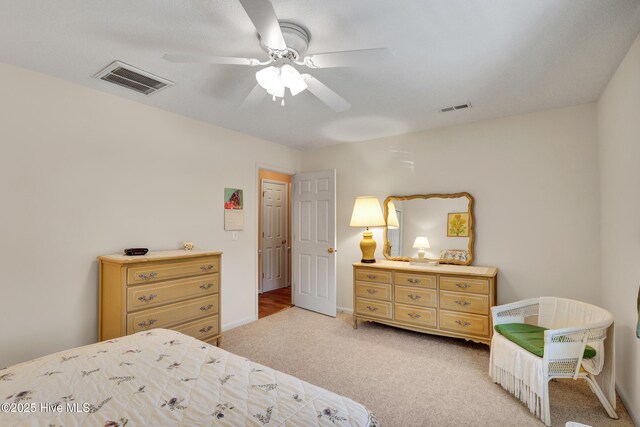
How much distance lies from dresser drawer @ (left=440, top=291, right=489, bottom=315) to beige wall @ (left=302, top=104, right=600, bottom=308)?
0.50 m

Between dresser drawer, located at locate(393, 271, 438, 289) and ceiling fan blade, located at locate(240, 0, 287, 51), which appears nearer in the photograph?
ceiling fan blade, located at locate(240, 0, 287, 51)

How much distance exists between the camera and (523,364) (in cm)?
219

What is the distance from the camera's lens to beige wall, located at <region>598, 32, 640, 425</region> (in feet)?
6.49

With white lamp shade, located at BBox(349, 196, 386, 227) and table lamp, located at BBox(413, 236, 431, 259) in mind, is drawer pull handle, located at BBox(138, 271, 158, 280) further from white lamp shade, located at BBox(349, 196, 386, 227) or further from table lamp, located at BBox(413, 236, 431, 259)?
table lamp, located at BBox(413, 236, 431, 259)

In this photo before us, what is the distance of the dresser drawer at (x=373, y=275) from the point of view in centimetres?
366

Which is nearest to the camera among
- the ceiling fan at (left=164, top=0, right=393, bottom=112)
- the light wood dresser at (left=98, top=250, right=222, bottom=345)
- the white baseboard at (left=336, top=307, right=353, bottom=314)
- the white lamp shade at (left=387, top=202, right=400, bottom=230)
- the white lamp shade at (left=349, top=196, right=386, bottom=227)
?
the ceiling fan at (left=164, top=0, right=393, bottom=112)

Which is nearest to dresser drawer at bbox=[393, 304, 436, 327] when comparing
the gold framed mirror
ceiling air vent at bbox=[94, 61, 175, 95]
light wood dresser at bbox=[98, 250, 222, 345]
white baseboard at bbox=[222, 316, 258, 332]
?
the gold framed mirror

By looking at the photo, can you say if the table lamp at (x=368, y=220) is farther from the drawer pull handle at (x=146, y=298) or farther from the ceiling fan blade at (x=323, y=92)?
the drawer pull handle at (x=146, y=298)

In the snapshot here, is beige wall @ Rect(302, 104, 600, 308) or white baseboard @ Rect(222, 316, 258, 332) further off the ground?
beige wall @ Rect(302, 104, 600, 308)

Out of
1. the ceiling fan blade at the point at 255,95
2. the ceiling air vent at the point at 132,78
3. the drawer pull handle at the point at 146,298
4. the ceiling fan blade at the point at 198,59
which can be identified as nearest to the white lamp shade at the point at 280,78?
the ceiling fan blade at the point at 198,59

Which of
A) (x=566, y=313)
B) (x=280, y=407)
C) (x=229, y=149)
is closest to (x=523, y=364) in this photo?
(x=566, y=313)

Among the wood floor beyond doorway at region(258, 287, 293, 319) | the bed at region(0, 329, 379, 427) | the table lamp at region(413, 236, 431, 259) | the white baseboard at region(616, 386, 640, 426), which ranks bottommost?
the wood floor beyond doorway at region(258, 287, 293, 319)

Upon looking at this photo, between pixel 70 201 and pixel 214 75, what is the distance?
1.62 meters

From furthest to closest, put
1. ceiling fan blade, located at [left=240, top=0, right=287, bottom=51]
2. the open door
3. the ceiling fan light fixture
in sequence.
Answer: the open door < the ceiling fan light fixture < ceiling fan blade, located at [left=240, top=0, right=287, bottom=51]
